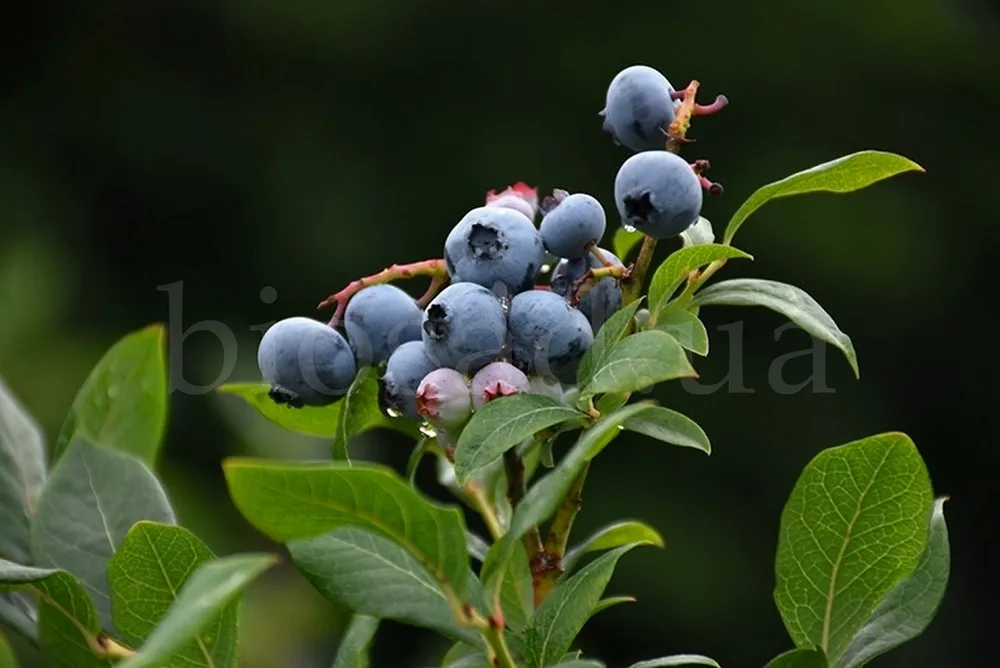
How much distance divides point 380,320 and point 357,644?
0.19 meters

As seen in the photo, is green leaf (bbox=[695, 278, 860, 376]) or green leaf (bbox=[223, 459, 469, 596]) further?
green leaf (bbox=[695, 278, 860, 376])

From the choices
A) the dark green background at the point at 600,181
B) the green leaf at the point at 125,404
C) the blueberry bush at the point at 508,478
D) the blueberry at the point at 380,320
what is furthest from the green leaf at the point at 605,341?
the dark green background at the point at 600,181

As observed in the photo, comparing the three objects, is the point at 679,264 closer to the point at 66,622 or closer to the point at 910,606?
the point at 910,606

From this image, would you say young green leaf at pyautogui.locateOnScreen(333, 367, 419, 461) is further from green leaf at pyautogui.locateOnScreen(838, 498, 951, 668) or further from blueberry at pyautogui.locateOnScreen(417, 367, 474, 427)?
green leaf at pyautogui.locateOnScreen(838, 498, 951, 668)

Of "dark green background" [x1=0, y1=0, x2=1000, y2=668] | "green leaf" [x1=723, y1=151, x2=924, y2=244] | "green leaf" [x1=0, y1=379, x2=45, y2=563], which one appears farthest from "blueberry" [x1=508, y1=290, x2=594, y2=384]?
"dark green background" [x1=0, y1=0, x2=1000, y2=668]

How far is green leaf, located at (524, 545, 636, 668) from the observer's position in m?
0.68

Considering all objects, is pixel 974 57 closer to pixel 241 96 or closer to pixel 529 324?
pixel 241 96

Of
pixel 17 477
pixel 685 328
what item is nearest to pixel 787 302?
pixel 685 328

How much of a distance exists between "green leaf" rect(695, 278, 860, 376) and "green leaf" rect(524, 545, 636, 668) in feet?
0.52

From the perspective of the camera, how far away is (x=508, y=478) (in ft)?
2.68

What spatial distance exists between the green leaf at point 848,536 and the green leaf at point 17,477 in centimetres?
46

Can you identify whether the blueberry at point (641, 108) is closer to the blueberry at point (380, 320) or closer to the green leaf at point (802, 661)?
the blueberry at point (380, 320)

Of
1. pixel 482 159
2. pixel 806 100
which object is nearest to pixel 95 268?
pixel 482 159

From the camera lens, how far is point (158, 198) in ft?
15.2
